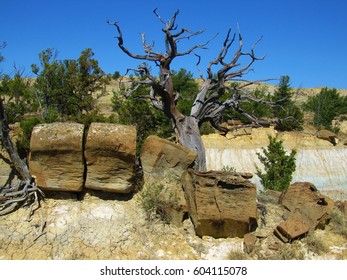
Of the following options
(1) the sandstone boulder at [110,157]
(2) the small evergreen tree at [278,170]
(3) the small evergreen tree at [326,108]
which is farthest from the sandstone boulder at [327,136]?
(1) the sandstone boulder at [110,157]

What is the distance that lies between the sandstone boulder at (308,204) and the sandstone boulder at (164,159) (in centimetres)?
240

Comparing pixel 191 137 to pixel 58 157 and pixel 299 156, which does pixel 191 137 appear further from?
pixel 299 156

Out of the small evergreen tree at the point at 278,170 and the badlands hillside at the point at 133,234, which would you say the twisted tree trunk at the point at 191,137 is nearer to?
the badlands hillside at the point at 133,234

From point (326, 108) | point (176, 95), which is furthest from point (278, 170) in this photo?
point (326, 108)

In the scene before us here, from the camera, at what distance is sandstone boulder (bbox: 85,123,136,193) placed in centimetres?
762

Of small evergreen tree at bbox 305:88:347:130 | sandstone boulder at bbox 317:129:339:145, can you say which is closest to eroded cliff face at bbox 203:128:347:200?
sandstone boulder at bbox 317:129:339:145

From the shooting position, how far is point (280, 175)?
18.2 m

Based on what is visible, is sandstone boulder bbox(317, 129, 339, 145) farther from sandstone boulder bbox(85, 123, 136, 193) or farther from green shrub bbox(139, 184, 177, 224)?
sandstone boulder bbox(85, 123, 136, 193)

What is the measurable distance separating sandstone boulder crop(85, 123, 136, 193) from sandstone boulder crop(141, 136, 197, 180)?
63 centimetres

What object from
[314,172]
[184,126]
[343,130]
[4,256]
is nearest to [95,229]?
[4,256]

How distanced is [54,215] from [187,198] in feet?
8.87

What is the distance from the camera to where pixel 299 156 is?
95.7 feet

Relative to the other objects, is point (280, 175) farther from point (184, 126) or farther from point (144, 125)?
point (184, 126)

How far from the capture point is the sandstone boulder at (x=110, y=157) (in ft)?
25.0
